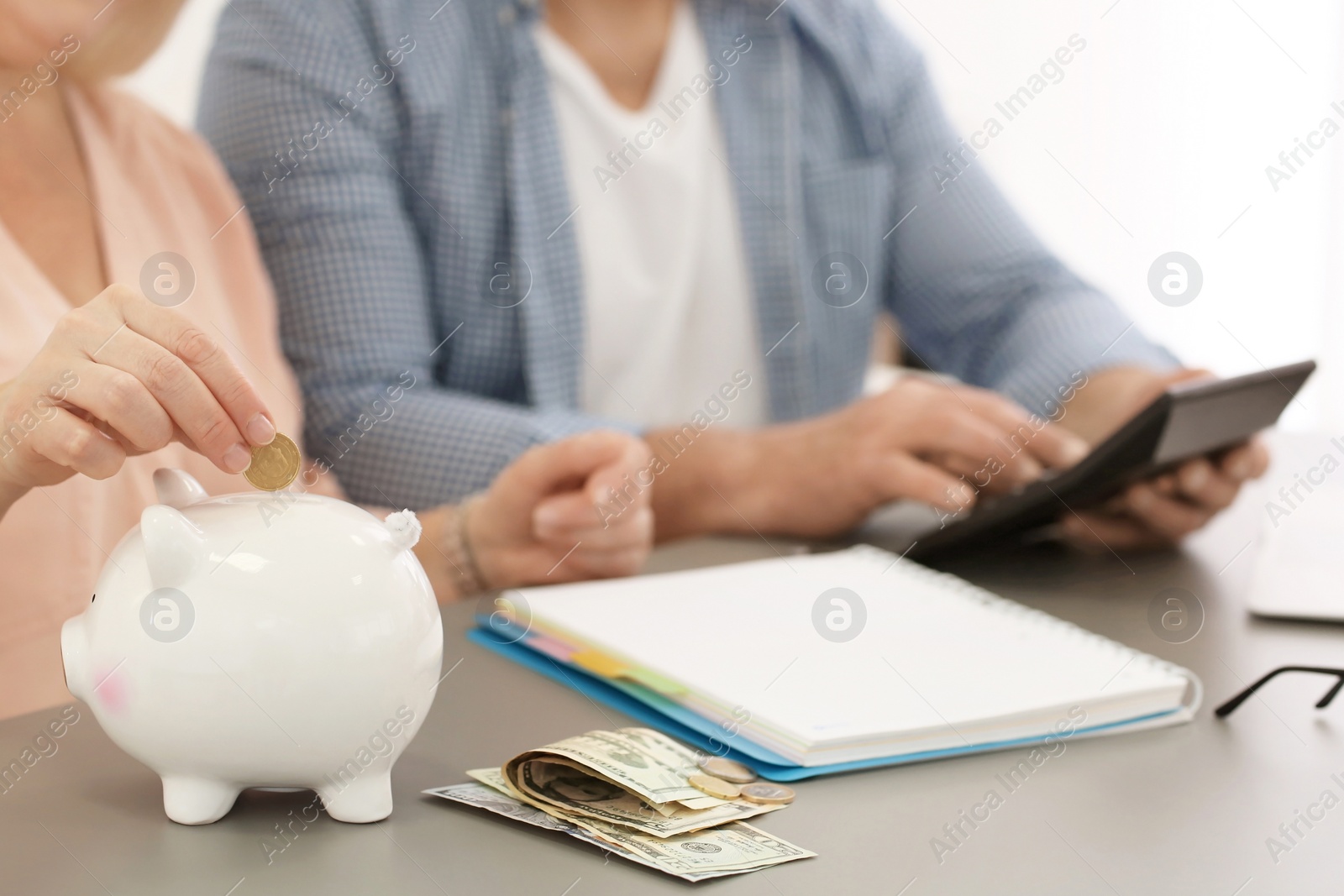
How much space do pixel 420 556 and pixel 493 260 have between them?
1.46ft

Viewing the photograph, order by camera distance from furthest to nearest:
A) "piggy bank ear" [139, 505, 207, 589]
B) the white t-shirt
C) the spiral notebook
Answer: the white t-shirt < the spiral notebook < "piggy bank ear" [139, 505, 207, 589]

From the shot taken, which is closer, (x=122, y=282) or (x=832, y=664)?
(x=832, y=664)

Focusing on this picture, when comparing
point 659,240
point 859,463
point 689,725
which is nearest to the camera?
point 689,725

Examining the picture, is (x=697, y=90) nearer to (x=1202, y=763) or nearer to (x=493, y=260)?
(x=493, y=260)

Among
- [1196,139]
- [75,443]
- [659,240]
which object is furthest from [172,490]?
[1196,139]

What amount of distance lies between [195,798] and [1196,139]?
2.89m

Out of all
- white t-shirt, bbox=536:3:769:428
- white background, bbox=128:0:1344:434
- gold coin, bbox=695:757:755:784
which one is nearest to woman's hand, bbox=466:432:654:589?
gold coin, bbox=695:757:755:784

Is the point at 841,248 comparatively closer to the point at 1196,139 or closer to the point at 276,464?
the point at 276,464

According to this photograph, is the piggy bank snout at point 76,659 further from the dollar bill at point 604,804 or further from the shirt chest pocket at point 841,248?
the shirt chest pocket at point 841,248

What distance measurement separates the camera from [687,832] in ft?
1.53

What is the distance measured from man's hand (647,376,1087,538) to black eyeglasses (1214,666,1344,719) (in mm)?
325

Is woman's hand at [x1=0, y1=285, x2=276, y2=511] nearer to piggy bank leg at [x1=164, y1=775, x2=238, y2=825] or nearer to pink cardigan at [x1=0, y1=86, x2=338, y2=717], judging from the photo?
piggy bank leg at [x1=164, y1=775, x2=238, y2=825]

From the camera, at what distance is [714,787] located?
497 mm

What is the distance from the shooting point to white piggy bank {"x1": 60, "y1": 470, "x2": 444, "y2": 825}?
43 centimetres
